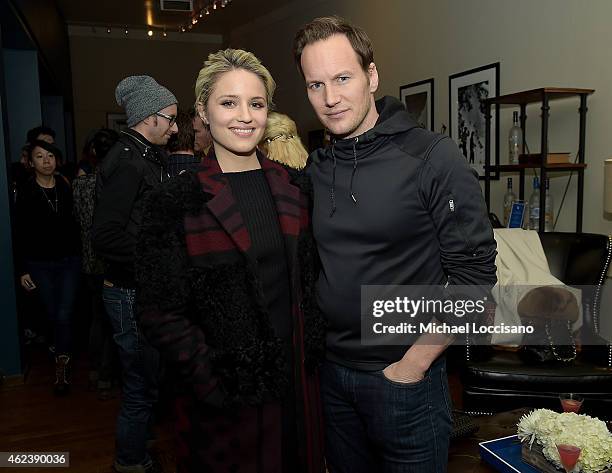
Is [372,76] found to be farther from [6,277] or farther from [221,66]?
[6,277]

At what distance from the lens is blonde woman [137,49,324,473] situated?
147cm

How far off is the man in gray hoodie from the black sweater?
113 inches

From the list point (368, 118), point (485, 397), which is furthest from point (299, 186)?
point (485, 397)

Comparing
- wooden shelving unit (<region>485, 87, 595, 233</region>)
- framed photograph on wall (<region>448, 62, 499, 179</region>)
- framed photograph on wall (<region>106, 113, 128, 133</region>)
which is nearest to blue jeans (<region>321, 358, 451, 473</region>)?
wooden shelving unit (<region>485, 87, 595, 233</region>)

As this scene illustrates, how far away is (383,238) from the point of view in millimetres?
1489

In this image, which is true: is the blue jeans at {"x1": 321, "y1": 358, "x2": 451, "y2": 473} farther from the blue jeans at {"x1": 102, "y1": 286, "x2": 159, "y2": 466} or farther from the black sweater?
the black sweater

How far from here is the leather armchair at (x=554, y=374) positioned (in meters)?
2.94

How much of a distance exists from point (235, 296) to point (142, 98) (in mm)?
1520

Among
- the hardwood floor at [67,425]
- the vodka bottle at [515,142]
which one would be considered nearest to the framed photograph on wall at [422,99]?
the vodka bottle at [515,142]

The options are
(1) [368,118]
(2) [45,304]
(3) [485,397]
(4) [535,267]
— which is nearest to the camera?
(1) [368,118]

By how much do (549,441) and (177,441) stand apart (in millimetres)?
1182

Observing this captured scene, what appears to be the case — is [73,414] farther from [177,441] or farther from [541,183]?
[541,183]

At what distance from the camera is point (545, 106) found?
357cm

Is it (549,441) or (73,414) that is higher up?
(549,441)
